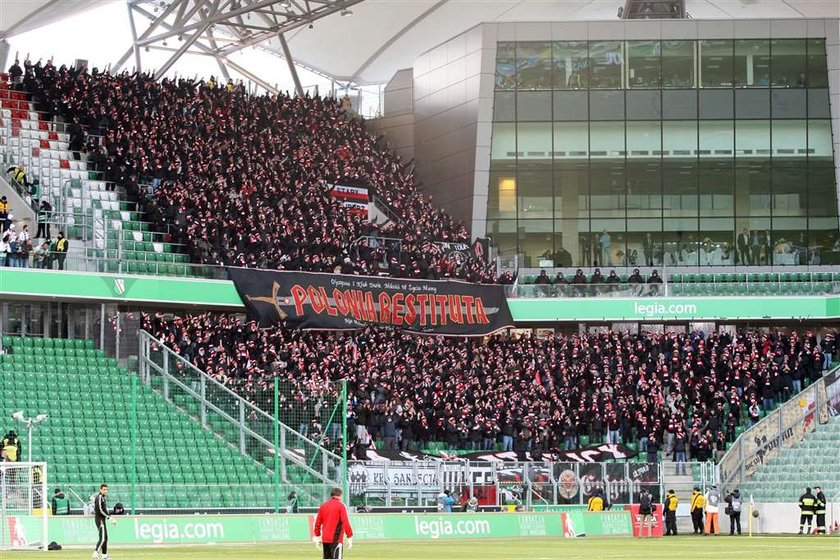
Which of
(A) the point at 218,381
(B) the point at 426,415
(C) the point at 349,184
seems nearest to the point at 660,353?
(B) the point at 426,415

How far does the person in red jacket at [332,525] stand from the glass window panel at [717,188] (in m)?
47.9

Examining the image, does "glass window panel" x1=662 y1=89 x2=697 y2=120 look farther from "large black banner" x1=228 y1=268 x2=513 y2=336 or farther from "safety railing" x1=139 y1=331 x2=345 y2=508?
"safety railing" x1=139 y1=331 x2=345 y2=508

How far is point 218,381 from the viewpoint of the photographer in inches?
1686

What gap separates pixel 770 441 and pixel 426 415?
11.9 meters

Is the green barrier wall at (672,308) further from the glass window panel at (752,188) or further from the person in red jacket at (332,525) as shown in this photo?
the person in red jacket at (332,525)

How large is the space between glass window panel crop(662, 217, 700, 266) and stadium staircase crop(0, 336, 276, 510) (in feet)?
96.1

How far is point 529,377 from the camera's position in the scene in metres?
54.0

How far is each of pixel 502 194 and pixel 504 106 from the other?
13.3ft

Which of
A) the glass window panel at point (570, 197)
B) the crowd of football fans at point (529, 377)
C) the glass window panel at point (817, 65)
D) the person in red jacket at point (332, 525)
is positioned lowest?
the person in red jacket at point (332, 525)

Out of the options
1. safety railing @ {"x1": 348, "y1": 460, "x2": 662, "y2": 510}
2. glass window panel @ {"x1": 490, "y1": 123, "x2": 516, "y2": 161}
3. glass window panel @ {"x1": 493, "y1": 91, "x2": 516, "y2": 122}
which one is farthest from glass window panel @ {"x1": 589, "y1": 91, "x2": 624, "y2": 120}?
safety railing @ {"x1": 348, "y1": 460, "x2": 662, "y2": 510}

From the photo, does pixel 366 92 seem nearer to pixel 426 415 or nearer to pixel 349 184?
pixel 349 184

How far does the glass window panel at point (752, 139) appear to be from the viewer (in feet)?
218

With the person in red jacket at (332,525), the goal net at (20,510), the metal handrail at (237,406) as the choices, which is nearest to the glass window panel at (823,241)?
the metal handrail at (237,406)

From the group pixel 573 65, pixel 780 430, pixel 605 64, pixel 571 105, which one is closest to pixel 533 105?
pixel 571 105
